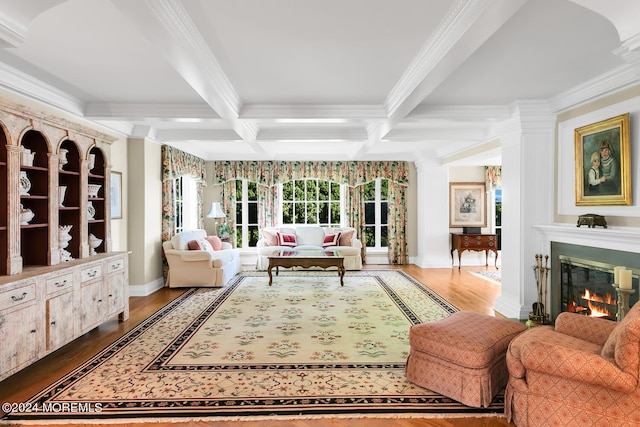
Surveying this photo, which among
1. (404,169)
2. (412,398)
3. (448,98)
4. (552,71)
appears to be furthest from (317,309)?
(404,169)

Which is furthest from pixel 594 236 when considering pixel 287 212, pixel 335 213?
pixel 287 212

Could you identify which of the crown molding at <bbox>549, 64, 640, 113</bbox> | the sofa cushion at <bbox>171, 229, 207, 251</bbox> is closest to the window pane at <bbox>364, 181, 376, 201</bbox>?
the sofa cushion at <bbox>171, 229, 207, 251</bbox>

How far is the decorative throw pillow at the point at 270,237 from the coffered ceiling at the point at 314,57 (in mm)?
3625

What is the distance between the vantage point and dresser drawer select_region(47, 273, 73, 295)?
3.35 metres

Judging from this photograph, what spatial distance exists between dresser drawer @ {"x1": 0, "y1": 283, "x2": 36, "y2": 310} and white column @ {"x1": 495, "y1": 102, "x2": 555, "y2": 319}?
5000mm

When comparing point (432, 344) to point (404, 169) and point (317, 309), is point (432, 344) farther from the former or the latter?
point (404, 169)

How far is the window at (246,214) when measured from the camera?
9234 mm

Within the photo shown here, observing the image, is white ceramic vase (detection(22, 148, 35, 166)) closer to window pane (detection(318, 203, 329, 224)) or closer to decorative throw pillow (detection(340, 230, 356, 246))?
decorative throw pillow (detection(340, 230, 356, 246))

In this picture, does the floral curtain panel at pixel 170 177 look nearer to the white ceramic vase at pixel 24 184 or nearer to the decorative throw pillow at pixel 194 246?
the decorative throw pillow at pixel 194 246

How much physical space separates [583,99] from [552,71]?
0.73 m

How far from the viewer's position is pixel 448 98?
4.43m

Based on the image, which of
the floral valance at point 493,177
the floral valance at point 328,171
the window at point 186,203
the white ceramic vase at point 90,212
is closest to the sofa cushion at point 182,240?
the window at point 186,203

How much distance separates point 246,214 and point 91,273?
17.6 ft

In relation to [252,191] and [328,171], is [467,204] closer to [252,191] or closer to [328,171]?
[328,171]
